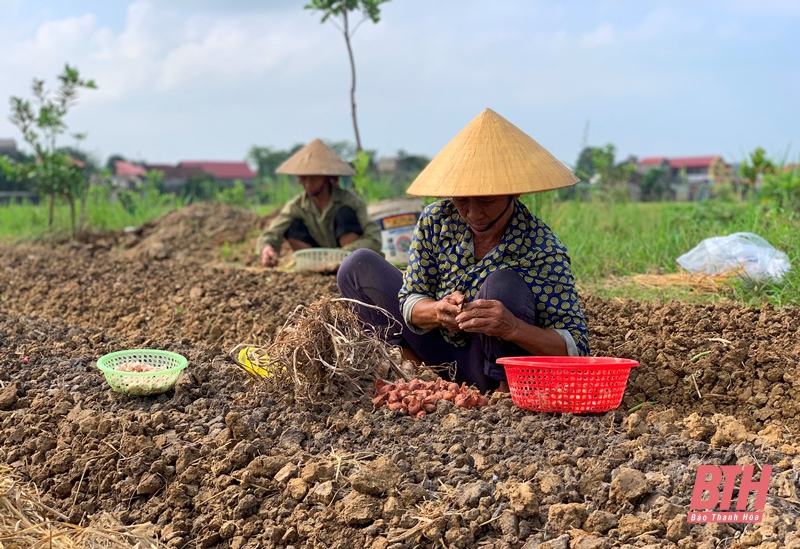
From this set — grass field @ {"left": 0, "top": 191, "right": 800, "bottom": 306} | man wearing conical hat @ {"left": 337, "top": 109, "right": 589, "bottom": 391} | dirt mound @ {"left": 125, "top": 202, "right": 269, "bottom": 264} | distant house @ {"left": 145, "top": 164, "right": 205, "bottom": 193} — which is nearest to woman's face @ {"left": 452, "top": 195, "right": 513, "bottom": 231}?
man wearing conical hat @ {"left": 337, "top": 109, "right": 589, "bottom": 391}

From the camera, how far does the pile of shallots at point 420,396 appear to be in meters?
2.80

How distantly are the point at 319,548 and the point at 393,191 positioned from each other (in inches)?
331

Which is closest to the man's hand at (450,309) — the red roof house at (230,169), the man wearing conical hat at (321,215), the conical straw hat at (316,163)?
the man wearing conical hat at (321,215)

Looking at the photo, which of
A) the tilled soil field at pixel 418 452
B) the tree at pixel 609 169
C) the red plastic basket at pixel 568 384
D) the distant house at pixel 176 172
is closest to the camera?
the tilled soil field at pixel 418 452

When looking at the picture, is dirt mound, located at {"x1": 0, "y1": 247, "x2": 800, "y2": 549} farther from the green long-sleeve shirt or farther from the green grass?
the green long-sleeve shirt

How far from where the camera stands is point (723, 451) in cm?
238

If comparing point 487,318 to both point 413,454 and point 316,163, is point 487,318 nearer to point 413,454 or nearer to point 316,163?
point 413,454

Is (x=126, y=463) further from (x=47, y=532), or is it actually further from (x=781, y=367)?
(x=781, y=367)

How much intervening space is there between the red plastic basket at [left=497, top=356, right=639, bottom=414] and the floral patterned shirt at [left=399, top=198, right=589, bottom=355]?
0.32 metres

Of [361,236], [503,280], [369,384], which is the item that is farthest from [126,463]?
[361,236]

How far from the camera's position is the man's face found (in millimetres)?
5992

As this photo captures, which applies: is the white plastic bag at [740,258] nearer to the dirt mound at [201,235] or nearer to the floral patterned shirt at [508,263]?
the floral patterned shirt at [508,263]

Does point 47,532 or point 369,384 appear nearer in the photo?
point 47,532

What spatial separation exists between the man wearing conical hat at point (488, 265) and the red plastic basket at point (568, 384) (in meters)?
0.19
